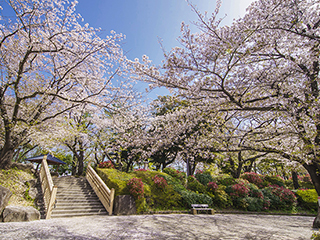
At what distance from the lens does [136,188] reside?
9.18m

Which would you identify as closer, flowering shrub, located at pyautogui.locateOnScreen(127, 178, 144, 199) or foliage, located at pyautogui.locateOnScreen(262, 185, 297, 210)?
flowering shrub, located at pyautogui.locateOnScreen(127, 178, 144, 199)

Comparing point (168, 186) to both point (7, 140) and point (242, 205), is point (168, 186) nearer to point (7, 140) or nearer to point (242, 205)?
point (242, 205)

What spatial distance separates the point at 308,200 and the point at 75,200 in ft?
55.4

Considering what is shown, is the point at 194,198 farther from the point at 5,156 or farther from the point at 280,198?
the point at 5,156

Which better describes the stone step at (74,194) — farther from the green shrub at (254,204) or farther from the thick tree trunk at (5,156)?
the green shrub at (254,204)

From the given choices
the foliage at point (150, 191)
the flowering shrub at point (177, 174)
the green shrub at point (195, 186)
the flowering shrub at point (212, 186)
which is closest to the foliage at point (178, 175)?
the flowering shrub at point (177, 174)

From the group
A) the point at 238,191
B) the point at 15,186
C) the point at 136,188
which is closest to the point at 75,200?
the point at 15,186

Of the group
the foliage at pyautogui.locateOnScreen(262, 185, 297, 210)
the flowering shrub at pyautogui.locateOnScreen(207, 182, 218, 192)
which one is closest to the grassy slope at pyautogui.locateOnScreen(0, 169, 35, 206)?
the flowering shrub at pyautogui.locateOnScreen(207, 182, 218, 192)

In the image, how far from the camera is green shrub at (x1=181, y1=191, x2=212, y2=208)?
10.3 metres

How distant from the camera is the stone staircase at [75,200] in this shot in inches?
321

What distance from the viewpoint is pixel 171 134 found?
736cm

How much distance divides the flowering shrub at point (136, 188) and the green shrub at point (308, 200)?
1322cm

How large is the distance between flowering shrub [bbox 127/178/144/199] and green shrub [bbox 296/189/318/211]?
43.4ft

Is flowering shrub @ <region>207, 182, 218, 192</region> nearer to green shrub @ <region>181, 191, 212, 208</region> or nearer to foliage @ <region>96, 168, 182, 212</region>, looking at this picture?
green shrub @ <region>181, 191, 212, 208</region>
